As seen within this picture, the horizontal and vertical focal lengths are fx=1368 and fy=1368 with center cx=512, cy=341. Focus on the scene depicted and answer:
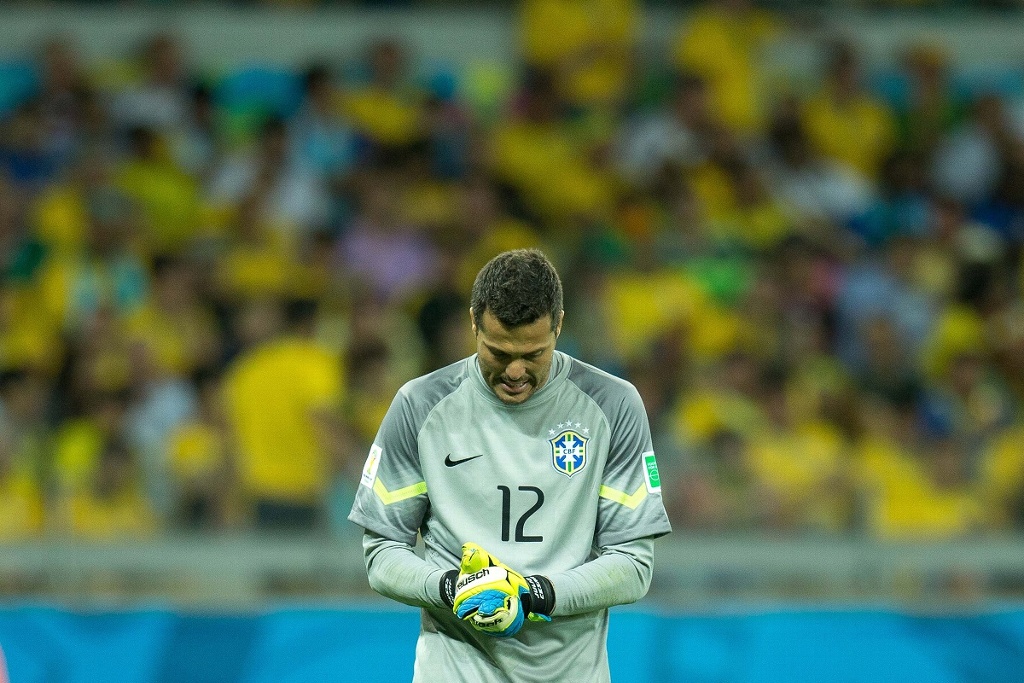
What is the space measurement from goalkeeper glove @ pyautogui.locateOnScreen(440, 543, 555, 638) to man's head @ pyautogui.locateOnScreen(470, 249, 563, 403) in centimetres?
42

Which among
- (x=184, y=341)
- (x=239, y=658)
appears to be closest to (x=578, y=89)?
(x=184, y=341)

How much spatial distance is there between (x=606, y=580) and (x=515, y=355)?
1.84ft

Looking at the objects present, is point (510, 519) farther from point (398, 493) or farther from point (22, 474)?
point (22, 474)

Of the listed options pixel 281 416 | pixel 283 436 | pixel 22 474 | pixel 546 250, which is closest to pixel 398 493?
pixel 283 436

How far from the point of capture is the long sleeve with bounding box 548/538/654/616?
122 inches

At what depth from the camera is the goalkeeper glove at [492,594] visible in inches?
117

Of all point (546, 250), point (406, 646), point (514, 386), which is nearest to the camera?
point (514, 386)

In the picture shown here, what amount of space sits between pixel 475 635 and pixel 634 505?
0.49m

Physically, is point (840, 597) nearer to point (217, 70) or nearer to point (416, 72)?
point (416, 72)

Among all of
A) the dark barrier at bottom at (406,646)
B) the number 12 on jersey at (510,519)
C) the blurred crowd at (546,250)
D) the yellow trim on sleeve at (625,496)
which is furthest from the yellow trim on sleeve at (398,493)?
the blurred crowd at (546,250)

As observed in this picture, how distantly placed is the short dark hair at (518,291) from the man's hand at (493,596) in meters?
0.53

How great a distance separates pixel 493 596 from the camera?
116 inches

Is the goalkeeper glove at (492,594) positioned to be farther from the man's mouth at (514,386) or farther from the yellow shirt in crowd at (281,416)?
the yellow shirt in crowd at (281,416)

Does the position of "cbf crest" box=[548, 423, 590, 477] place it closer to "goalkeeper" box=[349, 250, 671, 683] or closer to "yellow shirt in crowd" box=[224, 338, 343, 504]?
"goalkeeper" box=[349, 250, 671, 683]
